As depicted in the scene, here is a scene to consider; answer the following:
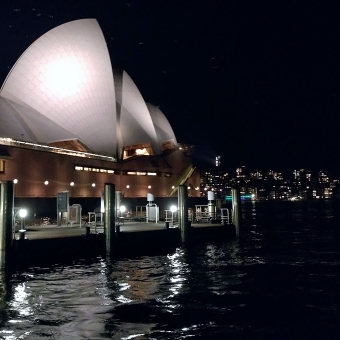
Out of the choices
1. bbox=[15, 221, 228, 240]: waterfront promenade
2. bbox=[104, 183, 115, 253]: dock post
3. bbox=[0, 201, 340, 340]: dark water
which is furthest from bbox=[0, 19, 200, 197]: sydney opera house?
bbox=[0, 201, 340, 340]: dark water

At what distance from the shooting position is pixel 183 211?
16625mm

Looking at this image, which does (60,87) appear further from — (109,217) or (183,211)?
(109,217)

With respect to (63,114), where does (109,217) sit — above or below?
below

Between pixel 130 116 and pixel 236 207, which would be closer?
pixel 236 207

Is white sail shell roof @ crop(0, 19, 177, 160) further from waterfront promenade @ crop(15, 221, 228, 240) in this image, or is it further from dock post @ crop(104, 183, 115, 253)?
dock post @ crop(104, 183, 115, 253)

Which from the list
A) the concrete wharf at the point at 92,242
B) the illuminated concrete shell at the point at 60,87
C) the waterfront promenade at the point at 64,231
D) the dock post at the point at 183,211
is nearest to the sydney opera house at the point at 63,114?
the illuminated concrete shell at the point at 60,87

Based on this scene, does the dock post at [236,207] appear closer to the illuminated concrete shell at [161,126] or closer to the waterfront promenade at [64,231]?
the waterfront promenade at [64,231]

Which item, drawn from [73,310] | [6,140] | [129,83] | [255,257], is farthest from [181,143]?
[73,310]

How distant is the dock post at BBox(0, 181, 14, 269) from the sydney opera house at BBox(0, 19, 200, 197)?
19.5 m

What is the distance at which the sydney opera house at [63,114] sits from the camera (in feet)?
106

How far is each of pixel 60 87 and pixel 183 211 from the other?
21580 mm

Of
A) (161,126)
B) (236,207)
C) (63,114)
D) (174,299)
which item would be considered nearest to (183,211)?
(236,207)

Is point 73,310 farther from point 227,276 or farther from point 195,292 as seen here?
point 227,276

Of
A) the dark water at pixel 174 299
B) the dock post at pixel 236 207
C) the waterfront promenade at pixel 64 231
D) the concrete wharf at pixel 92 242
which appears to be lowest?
the dark water at pixel 174 299
